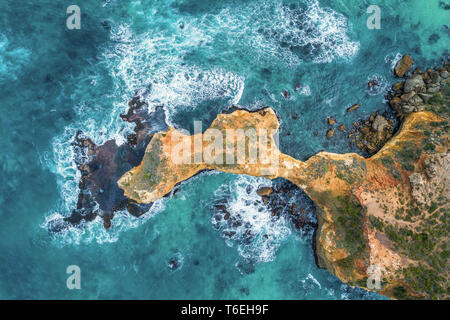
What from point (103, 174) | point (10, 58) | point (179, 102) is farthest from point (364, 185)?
point (10, 58)

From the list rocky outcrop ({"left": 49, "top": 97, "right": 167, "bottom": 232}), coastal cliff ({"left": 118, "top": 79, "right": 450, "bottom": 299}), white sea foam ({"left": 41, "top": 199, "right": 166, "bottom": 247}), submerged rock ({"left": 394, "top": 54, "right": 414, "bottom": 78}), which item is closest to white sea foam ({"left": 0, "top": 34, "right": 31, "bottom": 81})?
rocky outcrop ({"left": 49, "top": 97, "right": 167, "bottom": 232})

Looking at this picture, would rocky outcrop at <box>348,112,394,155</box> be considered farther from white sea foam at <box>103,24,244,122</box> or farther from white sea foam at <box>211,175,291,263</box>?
white sea foam at <box>103,24,244,122</box>

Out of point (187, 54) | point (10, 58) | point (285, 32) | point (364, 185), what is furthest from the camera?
point (285, 32)

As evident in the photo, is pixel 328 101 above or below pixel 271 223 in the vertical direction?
above

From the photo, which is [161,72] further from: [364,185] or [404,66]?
[404,66]

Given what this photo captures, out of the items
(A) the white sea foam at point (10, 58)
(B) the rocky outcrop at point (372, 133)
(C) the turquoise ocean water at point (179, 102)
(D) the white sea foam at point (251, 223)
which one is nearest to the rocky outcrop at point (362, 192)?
(B) the rocky outcrop at point (372, 133)
